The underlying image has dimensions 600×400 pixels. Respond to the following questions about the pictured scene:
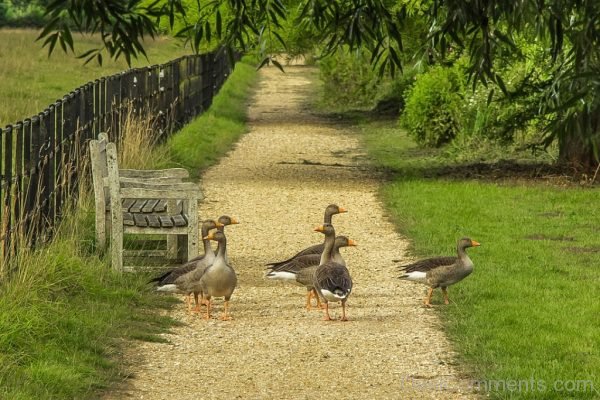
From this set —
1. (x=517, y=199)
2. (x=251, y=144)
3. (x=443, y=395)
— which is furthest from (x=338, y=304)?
(x=251, y=144)

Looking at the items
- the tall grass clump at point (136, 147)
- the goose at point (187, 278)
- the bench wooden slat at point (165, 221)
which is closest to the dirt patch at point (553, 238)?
the bench wooden slat at point (165, 221)

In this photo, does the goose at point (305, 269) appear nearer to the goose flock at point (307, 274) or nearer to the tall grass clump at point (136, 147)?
the goose flock at point (307, 274)

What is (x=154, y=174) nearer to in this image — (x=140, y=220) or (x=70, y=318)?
(x=140, y=220)

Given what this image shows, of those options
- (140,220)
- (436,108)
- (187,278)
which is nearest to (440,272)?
(187,278)

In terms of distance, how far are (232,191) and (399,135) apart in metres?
10.9

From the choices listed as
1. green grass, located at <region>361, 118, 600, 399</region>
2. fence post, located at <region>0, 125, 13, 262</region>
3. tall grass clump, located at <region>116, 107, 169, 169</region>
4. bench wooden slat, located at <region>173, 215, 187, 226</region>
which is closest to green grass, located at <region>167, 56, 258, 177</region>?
tall grass clump, located at <region>116, 107, 169, 169</region>

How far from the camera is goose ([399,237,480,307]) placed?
11.2 metres

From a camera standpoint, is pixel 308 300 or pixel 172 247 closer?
pixel 308 300

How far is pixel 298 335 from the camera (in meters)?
10.1

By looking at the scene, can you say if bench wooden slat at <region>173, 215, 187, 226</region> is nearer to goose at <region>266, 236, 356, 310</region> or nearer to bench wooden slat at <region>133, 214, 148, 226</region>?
bench wooden slat at <region>133, 214, 148, 226</region>

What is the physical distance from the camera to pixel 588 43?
6.95 meters

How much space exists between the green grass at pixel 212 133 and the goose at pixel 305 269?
834 centimetres

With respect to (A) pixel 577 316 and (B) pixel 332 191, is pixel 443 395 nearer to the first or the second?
(A) pixel 577 316

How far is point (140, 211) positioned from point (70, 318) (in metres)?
3.07
